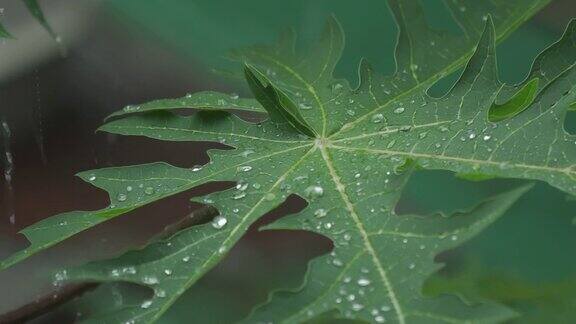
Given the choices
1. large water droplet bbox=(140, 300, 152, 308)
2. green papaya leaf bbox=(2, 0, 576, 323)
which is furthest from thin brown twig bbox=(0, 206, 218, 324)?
large water droplet bbox=(140, 300, 152, 308)

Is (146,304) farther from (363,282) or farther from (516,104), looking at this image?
(516,104)

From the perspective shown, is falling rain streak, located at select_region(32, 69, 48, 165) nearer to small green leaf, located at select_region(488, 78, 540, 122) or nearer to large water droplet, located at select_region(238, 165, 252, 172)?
large water droplet, located at select_region(238, 165, 252, 172)

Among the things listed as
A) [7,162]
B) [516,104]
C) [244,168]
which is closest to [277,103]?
[244,168]

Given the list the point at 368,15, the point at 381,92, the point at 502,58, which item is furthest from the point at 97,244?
the point at 502,58

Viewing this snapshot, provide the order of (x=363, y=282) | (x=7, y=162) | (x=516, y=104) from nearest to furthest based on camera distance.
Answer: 1. (x=363, y=282)
2. (x=516, y=104)
3. (x=7, y=162)

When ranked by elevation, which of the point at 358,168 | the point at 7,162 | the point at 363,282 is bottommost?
the point at 363,282

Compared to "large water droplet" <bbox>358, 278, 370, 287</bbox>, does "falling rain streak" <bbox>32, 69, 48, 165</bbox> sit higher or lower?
higher

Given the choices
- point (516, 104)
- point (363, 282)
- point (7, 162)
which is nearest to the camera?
point (363, 282)

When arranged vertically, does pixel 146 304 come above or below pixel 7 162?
below

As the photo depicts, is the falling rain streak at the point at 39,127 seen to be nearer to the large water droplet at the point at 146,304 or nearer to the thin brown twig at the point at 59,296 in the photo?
the thin brown twig at the point at 59,296

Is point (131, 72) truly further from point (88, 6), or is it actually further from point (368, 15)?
point (368, 15)
